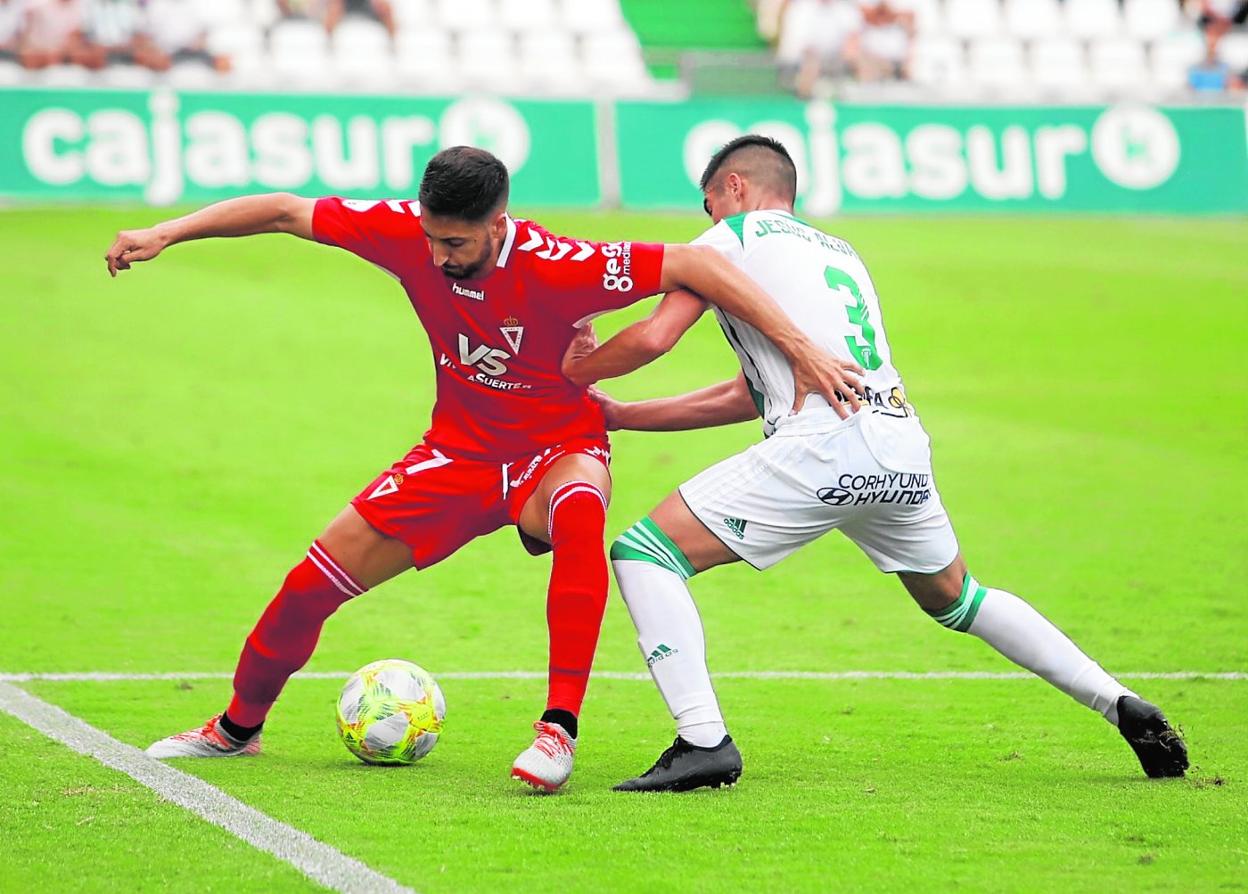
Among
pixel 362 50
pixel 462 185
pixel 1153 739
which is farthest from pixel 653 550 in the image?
pixel 362 50

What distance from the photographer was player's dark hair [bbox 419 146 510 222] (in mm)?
5625

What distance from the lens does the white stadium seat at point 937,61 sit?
86.2 ft

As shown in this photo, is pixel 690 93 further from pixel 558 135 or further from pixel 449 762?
pixel 449 762

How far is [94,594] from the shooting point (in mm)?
9594

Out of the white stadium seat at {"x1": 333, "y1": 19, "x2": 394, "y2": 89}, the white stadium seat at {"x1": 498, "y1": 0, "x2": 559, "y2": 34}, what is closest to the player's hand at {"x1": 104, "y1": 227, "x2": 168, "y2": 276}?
the white stadium seat at {"x1": 333, "y1": 19, "x2": 394, "y2": 89}

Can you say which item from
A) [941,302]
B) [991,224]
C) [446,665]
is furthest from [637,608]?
[991,224]

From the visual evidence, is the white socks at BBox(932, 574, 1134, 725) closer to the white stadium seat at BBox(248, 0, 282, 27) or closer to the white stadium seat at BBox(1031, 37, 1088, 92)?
the white stadium seat at BBox(248, 0, 282, 27)

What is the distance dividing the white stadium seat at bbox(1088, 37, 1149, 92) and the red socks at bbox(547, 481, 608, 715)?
906 inches

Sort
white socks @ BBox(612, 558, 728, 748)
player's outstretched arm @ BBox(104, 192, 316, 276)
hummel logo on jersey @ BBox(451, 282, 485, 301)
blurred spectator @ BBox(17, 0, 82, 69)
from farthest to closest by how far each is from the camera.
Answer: blurred spectator @ BBox(17, 0, 82, 69) < hummel logo on jersey @ BBox(451, 282, 485, 301) < player's outstretched arm @ BBox(104, 192, 316, 276) < white socks @ BBox(612, 558, 728, 748)

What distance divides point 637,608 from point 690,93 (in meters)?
16.2

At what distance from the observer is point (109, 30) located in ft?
66.3

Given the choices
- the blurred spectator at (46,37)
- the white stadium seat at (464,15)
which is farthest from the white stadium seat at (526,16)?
the blurred spectator at (46,37)

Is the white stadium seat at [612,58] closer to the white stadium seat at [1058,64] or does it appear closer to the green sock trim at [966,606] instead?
the white stadium seat at [1058,64]

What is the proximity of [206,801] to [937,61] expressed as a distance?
23141 millimetres
